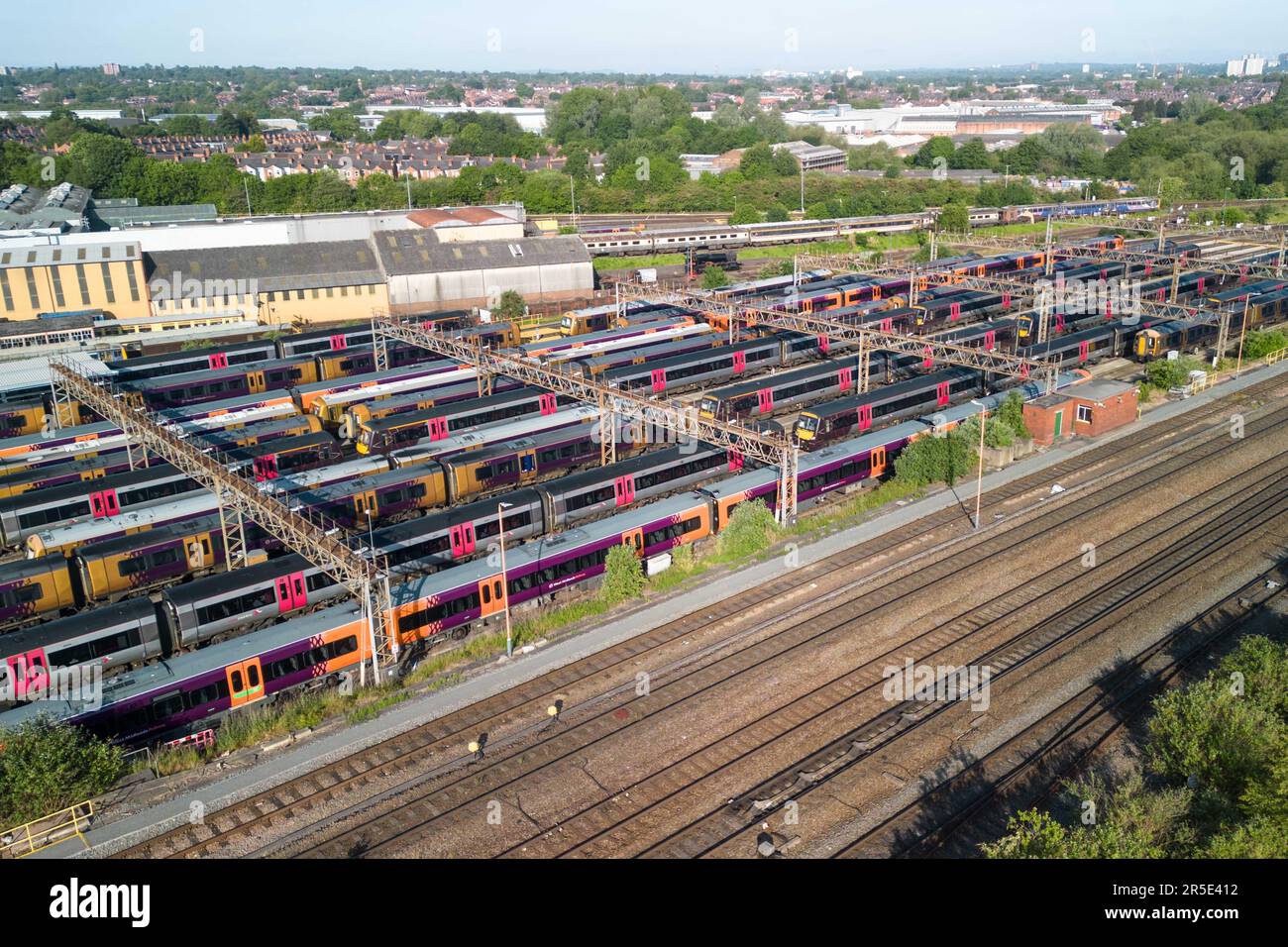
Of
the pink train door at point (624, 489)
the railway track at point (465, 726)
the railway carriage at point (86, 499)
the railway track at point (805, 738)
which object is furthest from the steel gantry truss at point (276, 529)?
the pink train door at point (624, 489)

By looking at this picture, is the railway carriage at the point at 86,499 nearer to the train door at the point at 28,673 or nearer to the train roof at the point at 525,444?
the train roof at the point at 525,444

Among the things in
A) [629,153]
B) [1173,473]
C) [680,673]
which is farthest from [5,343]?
[629,153]

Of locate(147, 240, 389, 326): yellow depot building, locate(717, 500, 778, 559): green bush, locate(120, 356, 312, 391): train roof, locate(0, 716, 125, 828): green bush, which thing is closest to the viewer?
locate(0, 716, 125, 828): green bush

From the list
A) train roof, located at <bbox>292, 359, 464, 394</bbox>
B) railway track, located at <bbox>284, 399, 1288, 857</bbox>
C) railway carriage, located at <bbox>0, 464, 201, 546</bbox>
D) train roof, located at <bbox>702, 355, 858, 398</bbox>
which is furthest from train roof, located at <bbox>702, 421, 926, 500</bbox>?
railway carriage, located at <bbox>0, 464, 201, 546</bbox>

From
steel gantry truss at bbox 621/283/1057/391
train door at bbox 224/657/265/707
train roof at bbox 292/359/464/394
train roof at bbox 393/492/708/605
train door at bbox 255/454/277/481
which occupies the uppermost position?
steel gantry truss at bbox 621/283/1057/391

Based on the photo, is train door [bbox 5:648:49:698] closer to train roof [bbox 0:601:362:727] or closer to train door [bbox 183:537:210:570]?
train roof [bbox 0:601:362:727]
